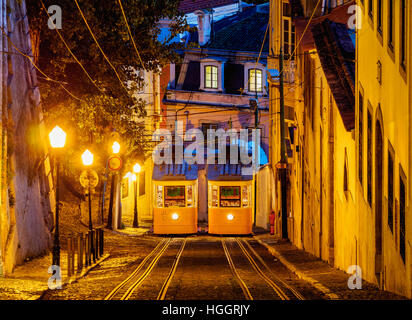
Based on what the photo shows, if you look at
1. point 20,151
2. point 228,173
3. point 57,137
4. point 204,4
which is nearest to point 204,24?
point 204,4

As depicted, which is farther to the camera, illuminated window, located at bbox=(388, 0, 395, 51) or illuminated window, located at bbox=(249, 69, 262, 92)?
illuminated window, located at bbox=(249, 69, 262, 92)

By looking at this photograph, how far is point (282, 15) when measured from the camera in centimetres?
3231

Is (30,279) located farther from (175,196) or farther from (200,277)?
(175,196)

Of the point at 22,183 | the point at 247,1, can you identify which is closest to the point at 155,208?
the point at 22,183

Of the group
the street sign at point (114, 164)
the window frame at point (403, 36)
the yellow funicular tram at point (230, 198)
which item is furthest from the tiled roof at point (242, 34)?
the window frame at point (403, 36)

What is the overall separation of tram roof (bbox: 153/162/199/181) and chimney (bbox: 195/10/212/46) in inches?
819

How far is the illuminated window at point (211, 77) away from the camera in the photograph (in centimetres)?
4721

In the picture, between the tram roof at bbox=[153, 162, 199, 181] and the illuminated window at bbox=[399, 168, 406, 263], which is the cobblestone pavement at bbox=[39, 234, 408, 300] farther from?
the tram roof at bbox=[153, 162, 199, 181]

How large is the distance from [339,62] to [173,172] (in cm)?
1327

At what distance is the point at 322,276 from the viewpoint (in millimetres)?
15594

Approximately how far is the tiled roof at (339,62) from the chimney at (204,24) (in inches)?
1185

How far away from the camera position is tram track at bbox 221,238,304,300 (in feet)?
41.6

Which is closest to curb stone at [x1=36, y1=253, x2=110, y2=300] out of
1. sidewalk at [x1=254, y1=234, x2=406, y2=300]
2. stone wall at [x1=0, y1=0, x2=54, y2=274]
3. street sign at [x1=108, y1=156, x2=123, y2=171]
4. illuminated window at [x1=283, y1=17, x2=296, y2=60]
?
stone wall at [x1=0, y1=0, x2=54, y2=274]
